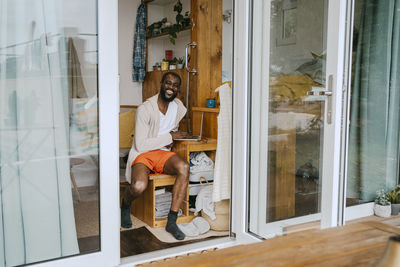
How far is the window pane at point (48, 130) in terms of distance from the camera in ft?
6.58

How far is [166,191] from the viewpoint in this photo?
3629mm

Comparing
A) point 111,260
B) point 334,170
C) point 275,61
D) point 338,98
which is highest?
point 275,61

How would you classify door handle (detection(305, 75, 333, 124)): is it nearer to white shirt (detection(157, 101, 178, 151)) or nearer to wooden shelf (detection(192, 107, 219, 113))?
wooden shelf (detection(192, 107, 219, 113))

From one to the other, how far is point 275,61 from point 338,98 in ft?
2.01

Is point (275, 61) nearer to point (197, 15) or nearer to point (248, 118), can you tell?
point (248, 118)

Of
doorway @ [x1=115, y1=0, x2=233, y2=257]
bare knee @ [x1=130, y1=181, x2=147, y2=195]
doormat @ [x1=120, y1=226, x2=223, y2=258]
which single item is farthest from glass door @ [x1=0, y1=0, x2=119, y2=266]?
bare knee @ [x1=130, y1=181, x2=147, y2=195]

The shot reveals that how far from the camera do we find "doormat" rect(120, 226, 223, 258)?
275 cm

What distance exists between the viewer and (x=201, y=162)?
3.57 m

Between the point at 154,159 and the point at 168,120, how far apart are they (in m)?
0.43

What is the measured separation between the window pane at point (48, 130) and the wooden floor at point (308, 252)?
1.35 meters

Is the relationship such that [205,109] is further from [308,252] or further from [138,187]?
[308,252]

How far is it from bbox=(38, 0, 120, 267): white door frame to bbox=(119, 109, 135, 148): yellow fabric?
170 centimetres

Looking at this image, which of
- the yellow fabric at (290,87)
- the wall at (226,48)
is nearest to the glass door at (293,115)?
the yellow fabric at (290,87)

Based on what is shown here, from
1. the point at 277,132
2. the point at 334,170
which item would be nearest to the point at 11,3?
the point at 277,132
